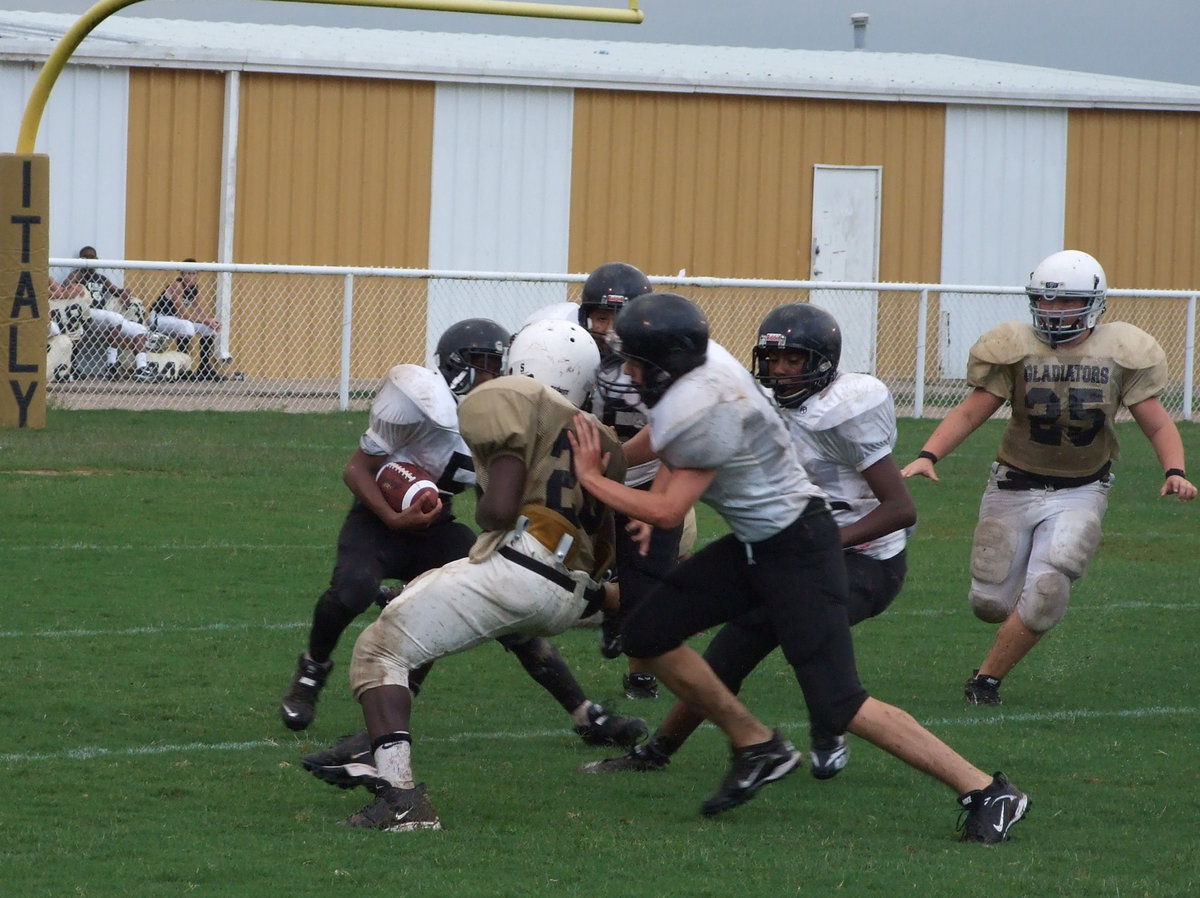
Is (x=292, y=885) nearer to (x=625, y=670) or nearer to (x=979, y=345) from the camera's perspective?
(x=625, y=670)

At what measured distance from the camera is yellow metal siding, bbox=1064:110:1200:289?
20.5m

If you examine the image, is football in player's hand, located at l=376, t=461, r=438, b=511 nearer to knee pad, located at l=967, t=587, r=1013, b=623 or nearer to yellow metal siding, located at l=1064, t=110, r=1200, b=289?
knee pad, located at l=967, t=587, r=1013, b=623

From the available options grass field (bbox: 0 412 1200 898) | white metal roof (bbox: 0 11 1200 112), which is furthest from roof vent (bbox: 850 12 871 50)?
grass field (bbox: 0 412 1200 898)

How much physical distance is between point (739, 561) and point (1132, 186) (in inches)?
680

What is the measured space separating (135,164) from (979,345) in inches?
530

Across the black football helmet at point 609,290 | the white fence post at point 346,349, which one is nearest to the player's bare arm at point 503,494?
the black football helmet at point 609,290

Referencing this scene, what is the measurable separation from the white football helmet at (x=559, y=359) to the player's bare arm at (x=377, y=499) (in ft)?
2.02

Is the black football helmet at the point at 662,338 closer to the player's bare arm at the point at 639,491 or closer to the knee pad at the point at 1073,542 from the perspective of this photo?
the player's bare arm at the point at 639,491

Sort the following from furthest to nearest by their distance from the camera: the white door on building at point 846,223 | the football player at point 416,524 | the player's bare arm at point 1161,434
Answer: the white door on building at point 846,223 → the player's bare arm at point 1161,434 → the football player at point 416,524

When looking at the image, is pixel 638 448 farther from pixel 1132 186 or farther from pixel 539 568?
pixel 1132 186

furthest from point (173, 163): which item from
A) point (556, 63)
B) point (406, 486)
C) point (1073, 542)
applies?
point (1073, 542)

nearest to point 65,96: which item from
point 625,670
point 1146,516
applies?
point 1146,516

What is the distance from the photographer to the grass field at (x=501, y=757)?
14.1 feet

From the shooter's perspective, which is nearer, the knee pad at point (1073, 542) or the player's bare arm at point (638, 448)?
the player's bare arm at point (638, 448)
